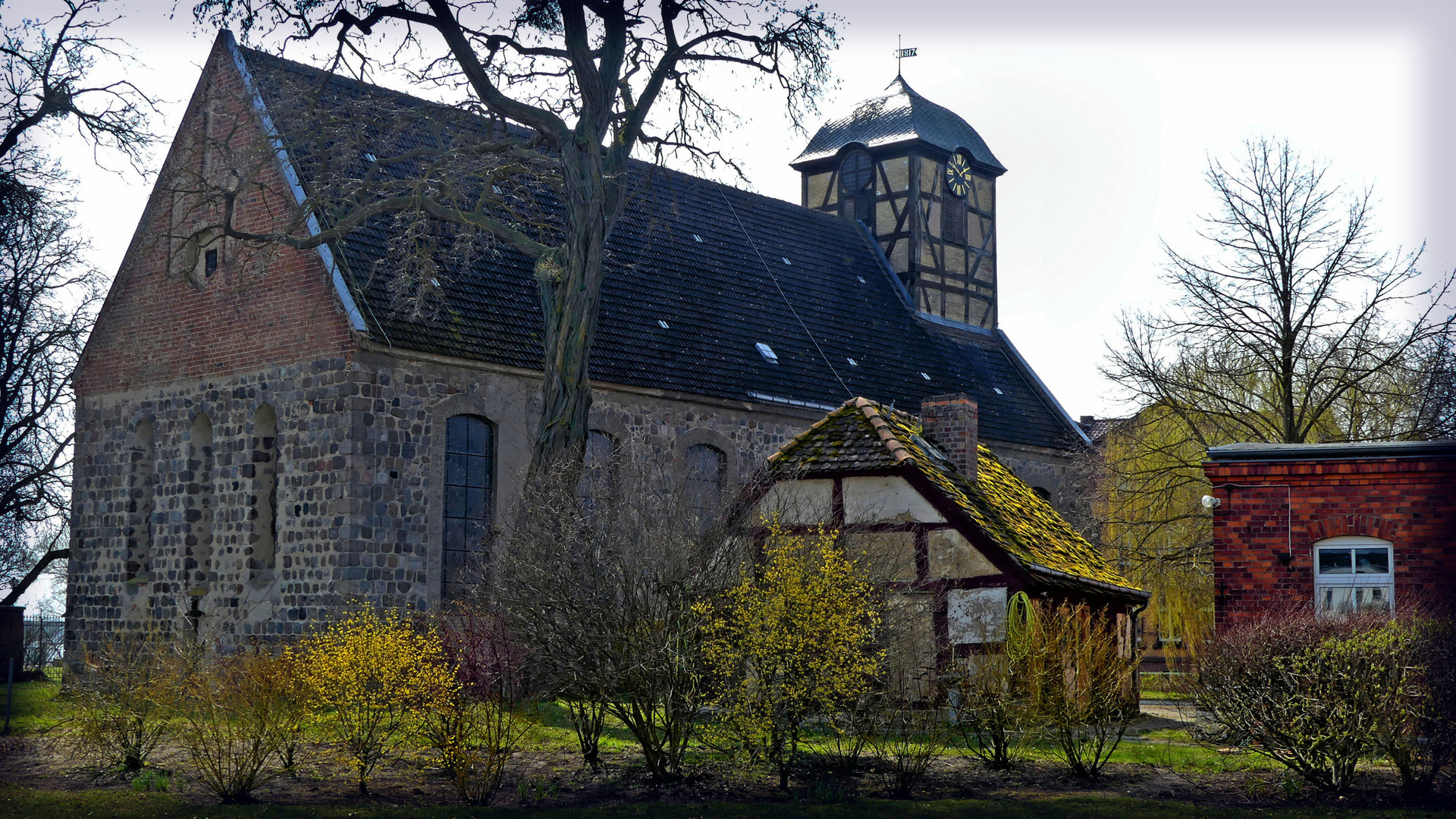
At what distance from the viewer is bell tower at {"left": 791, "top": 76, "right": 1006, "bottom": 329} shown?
31.8m

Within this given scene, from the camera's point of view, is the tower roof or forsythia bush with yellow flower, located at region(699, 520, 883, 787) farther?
the tower roof

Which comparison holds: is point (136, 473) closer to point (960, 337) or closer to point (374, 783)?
point (374, 783)

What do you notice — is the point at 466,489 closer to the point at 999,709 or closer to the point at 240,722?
the point at 240,722

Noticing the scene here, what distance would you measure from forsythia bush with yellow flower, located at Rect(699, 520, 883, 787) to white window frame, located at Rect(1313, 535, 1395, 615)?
7.14 metres

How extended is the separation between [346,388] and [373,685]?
7.77 m

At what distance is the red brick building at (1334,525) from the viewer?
1543 centimetres

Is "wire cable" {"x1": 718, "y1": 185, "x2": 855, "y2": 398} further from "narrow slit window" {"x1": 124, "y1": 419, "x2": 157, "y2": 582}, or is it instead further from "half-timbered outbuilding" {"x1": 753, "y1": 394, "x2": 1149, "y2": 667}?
"narrow slit window" {"x1": 124, "y1": 419, "x2": 157, "y2": 582}

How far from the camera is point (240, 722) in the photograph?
431 inches

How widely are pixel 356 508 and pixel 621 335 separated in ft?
18.0

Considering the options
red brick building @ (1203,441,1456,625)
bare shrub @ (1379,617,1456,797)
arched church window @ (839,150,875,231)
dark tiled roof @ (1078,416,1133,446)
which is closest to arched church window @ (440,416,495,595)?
red brick building @ (1203,441,1456,625)

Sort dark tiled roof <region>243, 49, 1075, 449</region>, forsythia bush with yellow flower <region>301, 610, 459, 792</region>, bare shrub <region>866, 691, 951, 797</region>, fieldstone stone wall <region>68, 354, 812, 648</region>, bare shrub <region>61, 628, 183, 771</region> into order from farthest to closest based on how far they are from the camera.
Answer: dark tiled roof <region>243, 49, 1075, 449</region> → fieldstone stone wall <region>68, 354, 812, 648</region> → bare shrub <region>61, 628, 183, 771</region> → bare shrub <region>866, 691, 951, 797</region> → forsythia bush with yellow flower <region>301, 610, 459, 792</region>


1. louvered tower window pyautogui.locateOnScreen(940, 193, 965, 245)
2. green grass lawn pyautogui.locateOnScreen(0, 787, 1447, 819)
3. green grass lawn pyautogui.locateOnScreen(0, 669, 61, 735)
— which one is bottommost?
green grass lawn pyautogui.locateOnScreen(0, 669, 61, 735)

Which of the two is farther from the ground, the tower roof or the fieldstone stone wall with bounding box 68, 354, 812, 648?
the tower roof

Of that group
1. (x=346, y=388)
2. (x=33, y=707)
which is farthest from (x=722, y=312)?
(x=33, y=707)
